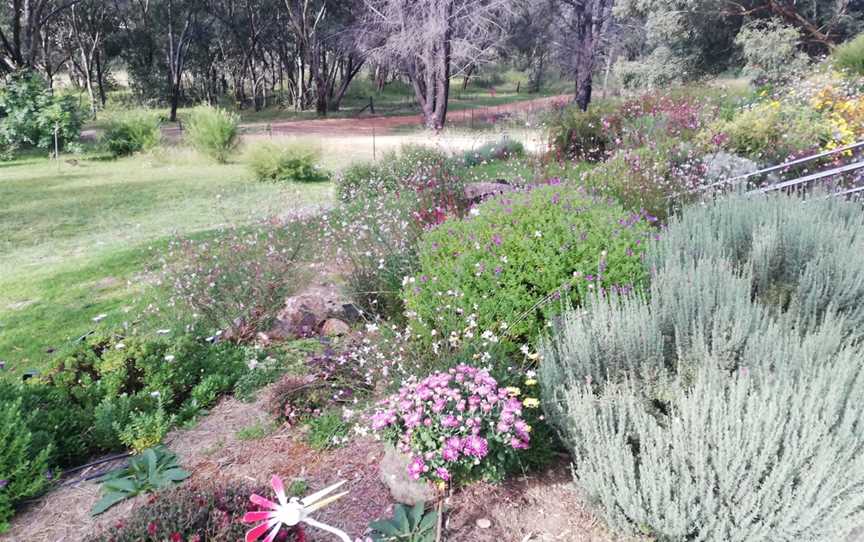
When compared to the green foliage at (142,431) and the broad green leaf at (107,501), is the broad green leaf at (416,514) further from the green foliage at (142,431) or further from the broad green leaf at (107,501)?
the green foliage at (142,431)

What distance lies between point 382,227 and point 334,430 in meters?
2.85

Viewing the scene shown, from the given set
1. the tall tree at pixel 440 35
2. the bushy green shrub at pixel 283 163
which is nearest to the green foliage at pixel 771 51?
the tall tree at pixel 440 35

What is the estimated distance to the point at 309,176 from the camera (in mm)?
13320

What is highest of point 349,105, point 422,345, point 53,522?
point 349,105

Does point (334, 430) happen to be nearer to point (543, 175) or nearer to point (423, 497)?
point (423, 497)

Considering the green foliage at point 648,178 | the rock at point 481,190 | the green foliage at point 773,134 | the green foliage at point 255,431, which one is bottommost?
the green foliage at point 255,431

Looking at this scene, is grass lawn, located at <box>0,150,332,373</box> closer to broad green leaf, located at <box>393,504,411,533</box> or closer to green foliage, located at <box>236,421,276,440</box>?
green foliage, located at <box>236,421,276,440</box>

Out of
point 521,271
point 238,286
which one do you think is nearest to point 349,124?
point 238,286

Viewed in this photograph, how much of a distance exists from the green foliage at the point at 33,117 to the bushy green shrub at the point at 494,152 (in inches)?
489

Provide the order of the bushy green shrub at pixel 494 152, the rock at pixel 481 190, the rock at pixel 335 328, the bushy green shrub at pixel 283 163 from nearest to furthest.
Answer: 1. the rock at pixel 335 328
2. the rock at pixel 481 190
3. the bushy green shrub at pixel 494 152
4. the bushy green shrub at pixel 283 163

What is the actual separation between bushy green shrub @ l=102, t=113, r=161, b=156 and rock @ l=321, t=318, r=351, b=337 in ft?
48.3

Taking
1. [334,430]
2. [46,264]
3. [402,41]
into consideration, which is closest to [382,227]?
[334,430]

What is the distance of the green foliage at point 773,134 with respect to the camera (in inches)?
309

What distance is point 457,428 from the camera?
2.32 metres
